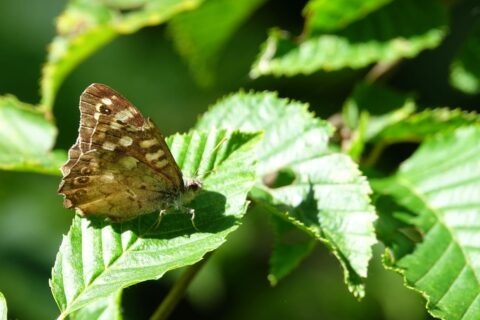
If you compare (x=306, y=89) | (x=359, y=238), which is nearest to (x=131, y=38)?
(x=306, y=89)

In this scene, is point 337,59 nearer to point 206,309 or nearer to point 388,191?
point 388,191

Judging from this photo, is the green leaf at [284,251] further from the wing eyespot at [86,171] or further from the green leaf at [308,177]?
the wing eyespot at [86,171]

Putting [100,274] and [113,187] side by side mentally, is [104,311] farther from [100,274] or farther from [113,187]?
[113,187]

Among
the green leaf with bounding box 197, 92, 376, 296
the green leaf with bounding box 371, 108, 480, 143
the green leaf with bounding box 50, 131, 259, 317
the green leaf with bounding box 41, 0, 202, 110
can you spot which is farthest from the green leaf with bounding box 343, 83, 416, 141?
the green leaf with bounding box 50, 131, 259, 317

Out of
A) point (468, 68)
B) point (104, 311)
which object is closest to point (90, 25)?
point (104, 311)

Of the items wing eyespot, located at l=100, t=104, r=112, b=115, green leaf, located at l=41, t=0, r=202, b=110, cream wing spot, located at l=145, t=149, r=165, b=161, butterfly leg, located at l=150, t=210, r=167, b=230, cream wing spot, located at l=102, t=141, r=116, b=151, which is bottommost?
butterfly leg, located at l=150, t=210, r=167, b=230

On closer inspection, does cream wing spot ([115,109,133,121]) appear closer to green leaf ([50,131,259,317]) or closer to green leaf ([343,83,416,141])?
green leaf ([50,131,259,317])
